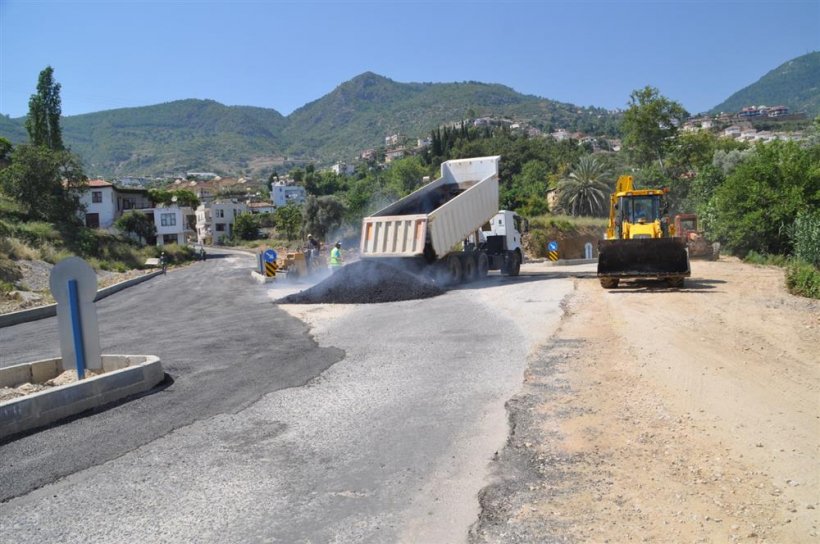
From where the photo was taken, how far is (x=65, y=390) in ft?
23.5

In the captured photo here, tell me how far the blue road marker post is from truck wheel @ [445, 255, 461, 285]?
14605mm

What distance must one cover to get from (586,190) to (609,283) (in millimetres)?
42613

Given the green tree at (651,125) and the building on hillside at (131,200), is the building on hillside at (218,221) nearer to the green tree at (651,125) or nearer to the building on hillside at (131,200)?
the building on hillside at (131,200)

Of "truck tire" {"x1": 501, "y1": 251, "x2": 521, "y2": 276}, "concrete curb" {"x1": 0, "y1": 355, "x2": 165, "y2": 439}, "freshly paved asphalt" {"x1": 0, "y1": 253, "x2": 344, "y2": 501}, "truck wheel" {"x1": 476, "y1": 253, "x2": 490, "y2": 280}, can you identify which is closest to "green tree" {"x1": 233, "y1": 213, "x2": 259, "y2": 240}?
"truck tire" {"x1": 501, "y1": 251, "x2": 521, "y2": 276}

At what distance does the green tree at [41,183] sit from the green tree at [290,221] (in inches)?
1286

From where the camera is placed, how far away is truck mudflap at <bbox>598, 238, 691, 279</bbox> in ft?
56.2

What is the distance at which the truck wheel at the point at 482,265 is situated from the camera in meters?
24.3

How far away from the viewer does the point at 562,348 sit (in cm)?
1045

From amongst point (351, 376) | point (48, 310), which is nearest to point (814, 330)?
point (351, 376)

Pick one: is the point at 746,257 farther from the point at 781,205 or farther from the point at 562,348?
the point at 562,348

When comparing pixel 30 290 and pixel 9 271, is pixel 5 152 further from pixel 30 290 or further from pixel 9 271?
pixel 30 290

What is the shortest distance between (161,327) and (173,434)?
9622 millimetres

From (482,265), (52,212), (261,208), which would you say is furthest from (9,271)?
(261,208)

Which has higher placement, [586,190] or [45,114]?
[45,114]
